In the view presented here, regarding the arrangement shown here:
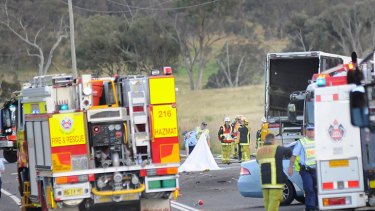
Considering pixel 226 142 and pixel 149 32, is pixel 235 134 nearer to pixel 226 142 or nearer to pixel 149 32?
pixel 226 142

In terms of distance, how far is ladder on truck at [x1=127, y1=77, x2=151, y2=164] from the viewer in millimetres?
14945

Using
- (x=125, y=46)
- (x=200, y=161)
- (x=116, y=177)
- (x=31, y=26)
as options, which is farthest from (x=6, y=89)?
(x=116, y=177)

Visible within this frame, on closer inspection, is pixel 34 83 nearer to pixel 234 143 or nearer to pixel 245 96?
pixel 234 143

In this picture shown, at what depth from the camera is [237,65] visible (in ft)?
265

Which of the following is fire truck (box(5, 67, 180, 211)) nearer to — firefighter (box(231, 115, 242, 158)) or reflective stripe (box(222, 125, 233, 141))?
reflective stripe (box(222, 125, 233, 141))

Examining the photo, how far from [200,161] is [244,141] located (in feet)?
9.59

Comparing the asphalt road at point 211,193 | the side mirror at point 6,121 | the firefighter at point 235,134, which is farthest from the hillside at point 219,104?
the asphalt road at point 211,193

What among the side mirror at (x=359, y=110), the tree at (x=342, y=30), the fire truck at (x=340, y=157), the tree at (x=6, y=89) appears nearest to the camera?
the side mirror at (x=359, y=110)

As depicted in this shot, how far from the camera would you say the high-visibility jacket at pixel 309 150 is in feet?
49.1

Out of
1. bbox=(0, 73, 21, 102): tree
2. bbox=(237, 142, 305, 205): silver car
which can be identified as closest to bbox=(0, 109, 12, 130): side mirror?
bbox=(237, 142, 305, 205): silver car

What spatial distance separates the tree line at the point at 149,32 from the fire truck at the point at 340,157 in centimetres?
5033

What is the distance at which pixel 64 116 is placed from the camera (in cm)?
1484

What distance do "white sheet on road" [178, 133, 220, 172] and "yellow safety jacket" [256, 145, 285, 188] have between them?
13840 mm

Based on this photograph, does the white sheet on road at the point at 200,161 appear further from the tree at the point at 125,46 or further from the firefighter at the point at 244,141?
the tree at the point at 125,46
